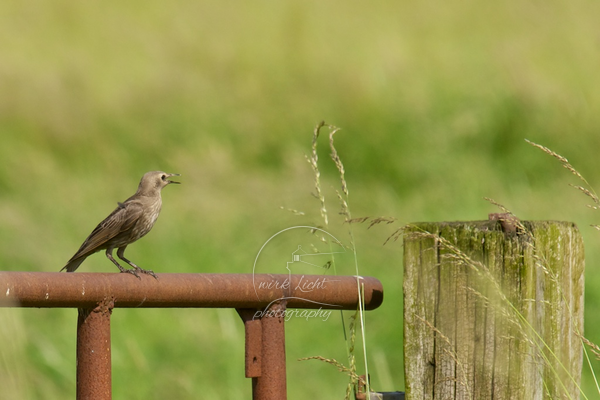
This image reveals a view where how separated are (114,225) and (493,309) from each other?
1.97m

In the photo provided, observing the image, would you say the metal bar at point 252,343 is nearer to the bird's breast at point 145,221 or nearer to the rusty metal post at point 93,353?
the rusty metal post at point 93,353

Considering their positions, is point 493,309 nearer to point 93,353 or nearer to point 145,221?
point 93,353

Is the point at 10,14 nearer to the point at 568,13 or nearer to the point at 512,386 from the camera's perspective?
the point at 568,13

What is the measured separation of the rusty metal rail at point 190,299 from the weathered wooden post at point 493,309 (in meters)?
0.25

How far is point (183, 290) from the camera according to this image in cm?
230

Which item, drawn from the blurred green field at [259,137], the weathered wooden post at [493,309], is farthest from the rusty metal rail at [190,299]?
the blurred green field at [259,137]

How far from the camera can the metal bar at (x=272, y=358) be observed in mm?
2395

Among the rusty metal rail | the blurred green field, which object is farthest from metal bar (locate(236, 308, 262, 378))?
the blurred green field

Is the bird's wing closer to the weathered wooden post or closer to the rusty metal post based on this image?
the rusty metal post

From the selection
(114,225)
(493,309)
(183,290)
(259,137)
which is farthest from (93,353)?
(259,137)

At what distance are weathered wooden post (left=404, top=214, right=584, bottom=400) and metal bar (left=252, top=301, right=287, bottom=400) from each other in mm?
324

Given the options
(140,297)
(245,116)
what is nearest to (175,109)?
(245,116)

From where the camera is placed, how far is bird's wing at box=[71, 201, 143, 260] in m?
3.66

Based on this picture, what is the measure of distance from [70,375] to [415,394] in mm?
4258
